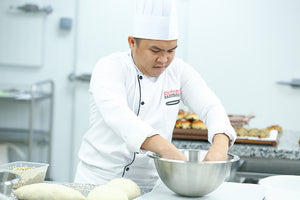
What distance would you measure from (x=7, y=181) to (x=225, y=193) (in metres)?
0.65

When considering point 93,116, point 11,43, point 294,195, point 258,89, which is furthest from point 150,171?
point 11,43

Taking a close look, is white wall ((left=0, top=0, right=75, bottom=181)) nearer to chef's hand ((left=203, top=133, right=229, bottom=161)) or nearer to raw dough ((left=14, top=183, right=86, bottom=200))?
chef's hand ((left=203, top=133, right=229, bottom=161))

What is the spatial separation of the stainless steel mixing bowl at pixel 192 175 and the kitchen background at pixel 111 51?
8.67 feet

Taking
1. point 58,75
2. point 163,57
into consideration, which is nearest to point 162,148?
point 163,57

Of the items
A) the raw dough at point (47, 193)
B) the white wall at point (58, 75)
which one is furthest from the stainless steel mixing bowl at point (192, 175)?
the white wall at point (58, 75)

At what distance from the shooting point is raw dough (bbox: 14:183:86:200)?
1211 mm

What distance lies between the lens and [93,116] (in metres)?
1.82

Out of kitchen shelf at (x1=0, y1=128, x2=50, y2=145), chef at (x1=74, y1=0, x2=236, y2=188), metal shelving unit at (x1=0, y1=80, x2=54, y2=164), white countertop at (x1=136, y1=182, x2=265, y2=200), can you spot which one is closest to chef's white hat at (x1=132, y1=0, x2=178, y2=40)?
chef at (x1=74, y1=0, x2=236, y2=188)

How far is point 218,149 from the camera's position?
1.52m

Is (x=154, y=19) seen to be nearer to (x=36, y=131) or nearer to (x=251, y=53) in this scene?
(x=251, y=53)

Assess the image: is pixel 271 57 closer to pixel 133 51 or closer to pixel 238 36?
pixel 238 36

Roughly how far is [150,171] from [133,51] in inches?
18.3

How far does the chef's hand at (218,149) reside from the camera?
1452 mm

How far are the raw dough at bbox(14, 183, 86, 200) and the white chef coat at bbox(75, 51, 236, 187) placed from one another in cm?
45
